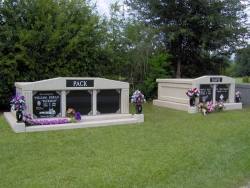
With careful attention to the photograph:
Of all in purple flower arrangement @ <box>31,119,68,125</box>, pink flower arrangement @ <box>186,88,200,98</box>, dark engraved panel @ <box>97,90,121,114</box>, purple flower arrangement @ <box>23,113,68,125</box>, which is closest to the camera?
purple flower arrangement @ <box>23,113,68,125</box>

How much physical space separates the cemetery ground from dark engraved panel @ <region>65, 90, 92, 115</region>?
109 cm

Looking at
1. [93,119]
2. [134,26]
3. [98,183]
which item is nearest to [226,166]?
[98,183]

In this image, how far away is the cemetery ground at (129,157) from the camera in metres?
4.17

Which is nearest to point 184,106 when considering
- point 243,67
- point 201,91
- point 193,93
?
point 193,93

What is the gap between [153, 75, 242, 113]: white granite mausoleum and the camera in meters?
11.1

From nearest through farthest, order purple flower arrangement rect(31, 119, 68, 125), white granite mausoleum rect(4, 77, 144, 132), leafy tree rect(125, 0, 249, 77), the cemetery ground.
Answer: the cemetery ground, purple flower arrangement rect(31, 119, 68, 125), white granite mausoleum rect(4, 77, 144, 132), leafy tree rect(125, 0, 249, 77)

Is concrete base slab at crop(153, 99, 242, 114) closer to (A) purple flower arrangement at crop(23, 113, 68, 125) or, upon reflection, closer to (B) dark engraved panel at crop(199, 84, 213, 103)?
(B) dark engraved panel at crop(199, 84, 213, 103)

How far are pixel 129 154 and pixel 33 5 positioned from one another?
7733mm

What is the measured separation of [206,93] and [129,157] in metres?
6.99

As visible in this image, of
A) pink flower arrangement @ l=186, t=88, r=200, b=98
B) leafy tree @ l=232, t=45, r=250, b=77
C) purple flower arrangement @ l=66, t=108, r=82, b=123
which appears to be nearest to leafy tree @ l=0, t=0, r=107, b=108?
purple flower arrangement @ l=66, t=108, r=82, b=123

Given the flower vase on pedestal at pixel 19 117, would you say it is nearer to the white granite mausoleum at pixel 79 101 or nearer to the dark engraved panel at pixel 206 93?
the white granite mausoleum at pixel 79 101

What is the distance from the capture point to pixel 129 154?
5355mm

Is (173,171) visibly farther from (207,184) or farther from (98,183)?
(98,183)

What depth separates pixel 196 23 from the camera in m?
15.2
